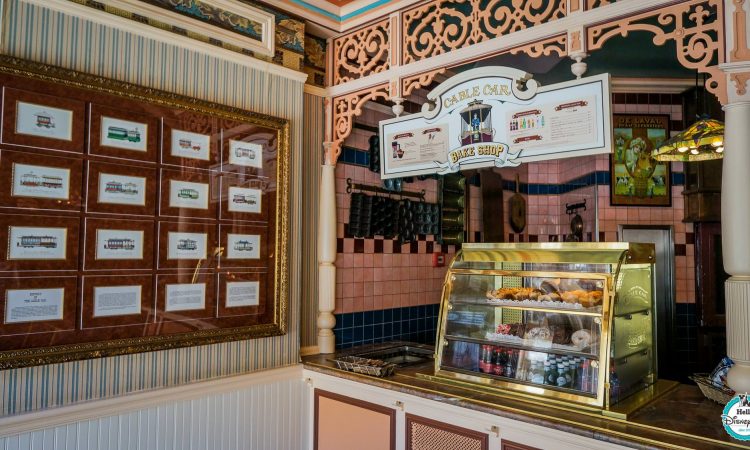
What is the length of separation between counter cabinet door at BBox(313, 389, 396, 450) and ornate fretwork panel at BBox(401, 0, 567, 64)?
2.43m

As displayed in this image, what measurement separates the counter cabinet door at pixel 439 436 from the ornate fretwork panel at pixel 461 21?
2.40 metres

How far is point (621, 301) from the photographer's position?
283 centimetres

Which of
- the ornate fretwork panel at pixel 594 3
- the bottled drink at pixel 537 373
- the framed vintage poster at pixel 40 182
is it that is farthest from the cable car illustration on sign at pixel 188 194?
the ornate fretwork panel at pixel 594 3

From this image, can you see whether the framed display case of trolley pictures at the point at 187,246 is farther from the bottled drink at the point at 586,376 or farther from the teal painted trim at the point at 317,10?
the bottled drink at the point at 586,376

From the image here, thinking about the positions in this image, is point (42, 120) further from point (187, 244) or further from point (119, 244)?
point (187, 244)

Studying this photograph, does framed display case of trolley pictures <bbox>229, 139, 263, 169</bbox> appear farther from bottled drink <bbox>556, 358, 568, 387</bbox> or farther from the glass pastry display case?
bottled drink <bbox>556, 358, 568, 387</bbox>

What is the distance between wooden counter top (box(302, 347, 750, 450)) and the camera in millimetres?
2258

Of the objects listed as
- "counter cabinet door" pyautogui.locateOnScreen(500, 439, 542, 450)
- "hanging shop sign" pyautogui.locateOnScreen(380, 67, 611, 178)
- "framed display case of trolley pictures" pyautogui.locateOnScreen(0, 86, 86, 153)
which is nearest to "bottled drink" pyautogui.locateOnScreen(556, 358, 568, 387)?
"counter cabinet door" pyautogui.locateOnScreen(500, 439, 542, 450)

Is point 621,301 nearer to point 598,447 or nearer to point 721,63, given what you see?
point 598,447

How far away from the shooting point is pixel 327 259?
165 inches

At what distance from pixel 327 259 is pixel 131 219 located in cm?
159

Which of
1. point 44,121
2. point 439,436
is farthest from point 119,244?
point 439,436

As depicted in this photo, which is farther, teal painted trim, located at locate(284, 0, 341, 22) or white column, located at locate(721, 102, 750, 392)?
Result: teal painted trim, located at locate(284, 0, 341, 22)

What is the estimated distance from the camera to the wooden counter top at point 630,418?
226 centimetres
